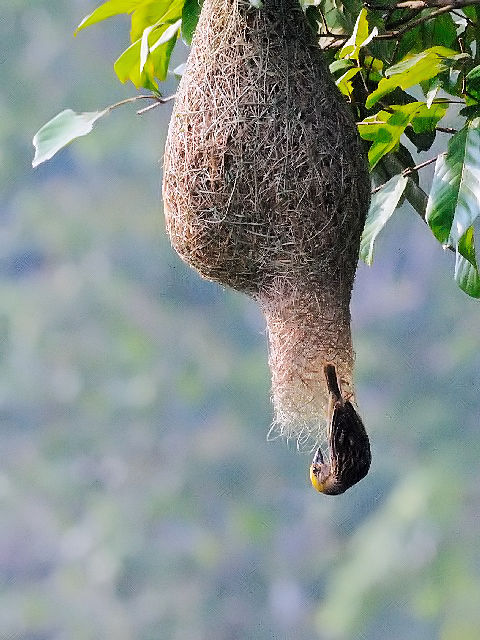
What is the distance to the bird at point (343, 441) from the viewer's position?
108 centimetres

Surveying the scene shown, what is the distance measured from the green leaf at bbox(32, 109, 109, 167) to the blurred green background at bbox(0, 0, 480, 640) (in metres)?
1.67

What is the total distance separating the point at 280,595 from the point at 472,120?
6.94ft

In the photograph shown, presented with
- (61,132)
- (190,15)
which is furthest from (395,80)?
(61,132)

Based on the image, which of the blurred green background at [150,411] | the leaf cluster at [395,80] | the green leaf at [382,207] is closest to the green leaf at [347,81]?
the leaf cluster at [395,80]

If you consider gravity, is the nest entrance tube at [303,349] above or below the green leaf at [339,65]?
below

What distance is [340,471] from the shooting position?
3.56ft

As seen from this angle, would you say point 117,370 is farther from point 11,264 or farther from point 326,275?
point 326,275

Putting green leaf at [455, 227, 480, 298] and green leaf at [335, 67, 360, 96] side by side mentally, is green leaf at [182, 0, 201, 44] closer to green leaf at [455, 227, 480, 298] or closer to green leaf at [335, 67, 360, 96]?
green leaf at [335, 67, 360, 96]

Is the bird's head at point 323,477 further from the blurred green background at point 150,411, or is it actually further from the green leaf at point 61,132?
the blurred green background at point 150,411

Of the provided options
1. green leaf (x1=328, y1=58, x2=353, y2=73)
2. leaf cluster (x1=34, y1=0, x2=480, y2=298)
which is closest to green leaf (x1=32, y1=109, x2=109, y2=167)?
leaf cluster (x1=34, y1=0, x2=480, y2=298)

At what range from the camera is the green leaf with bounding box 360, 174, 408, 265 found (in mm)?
1248

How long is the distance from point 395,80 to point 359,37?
7cm

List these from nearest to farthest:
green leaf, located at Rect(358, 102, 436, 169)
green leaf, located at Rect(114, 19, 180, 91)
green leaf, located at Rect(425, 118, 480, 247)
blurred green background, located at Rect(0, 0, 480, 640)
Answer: green leaf, located at Rect(425, 118, 480, 247) → green leaf, located at Rect(358, 102, 436, 169) → green leaf, located at Rect(114, 19, 180, 91) → blurred green background, located at Rect(0, 0, 480, 640)

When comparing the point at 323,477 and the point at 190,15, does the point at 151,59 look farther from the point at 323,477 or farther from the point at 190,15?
the point at 323,477
